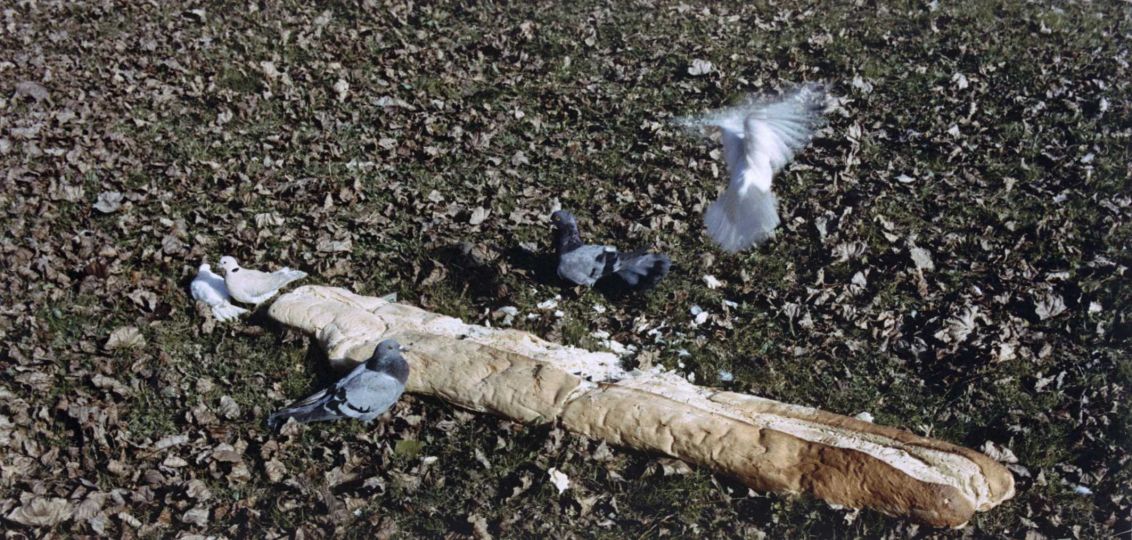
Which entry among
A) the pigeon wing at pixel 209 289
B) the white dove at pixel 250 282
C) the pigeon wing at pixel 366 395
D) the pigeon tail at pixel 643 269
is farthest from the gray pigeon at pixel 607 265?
the pigeon wing at pixel 209 289

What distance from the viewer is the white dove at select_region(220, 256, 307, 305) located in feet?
20.5

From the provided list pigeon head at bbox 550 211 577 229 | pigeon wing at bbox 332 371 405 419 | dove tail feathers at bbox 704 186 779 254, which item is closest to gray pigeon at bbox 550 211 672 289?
pigeon head at bbox 550 211 577 229

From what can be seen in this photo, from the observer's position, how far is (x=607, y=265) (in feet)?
21.1

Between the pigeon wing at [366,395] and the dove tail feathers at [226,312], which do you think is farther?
the dove tail feathers at [226,312]

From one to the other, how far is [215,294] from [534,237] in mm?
2630

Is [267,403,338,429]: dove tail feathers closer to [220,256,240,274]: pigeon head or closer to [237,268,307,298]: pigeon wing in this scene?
[237,268,307,298]: pigeon wing

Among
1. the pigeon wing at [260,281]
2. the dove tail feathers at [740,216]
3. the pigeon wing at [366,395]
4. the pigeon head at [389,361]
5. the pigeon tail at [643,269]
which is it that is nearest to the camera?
the pigeon wing at [366,395]

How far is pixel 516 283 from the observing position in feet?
22.1

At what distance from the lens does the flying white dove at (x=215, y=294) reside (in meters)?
6.27

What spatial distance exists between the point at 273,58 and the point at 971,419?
356 inches

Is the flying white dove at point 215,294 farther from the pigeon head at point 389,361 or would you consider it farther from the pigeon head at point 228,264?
the pigeon head at point 389,361

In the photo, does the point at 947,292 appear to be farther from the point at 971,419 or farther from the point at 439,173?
the point at 439,173

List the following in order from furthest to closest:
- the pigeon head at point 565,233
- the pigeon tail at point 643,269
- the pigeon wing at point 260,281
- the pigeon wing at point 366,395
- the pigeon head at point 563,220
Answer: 1. the pigeon head at point 563,220
2. the pigeon head at point 565,233
3. the pigeon tail at point 643,269
4. the pigeon wing at point 260,281
5. the pigeon wing at point 366,395

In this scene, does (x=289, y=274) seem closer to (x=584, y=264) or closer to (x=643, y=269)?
(x=584, y=264)
